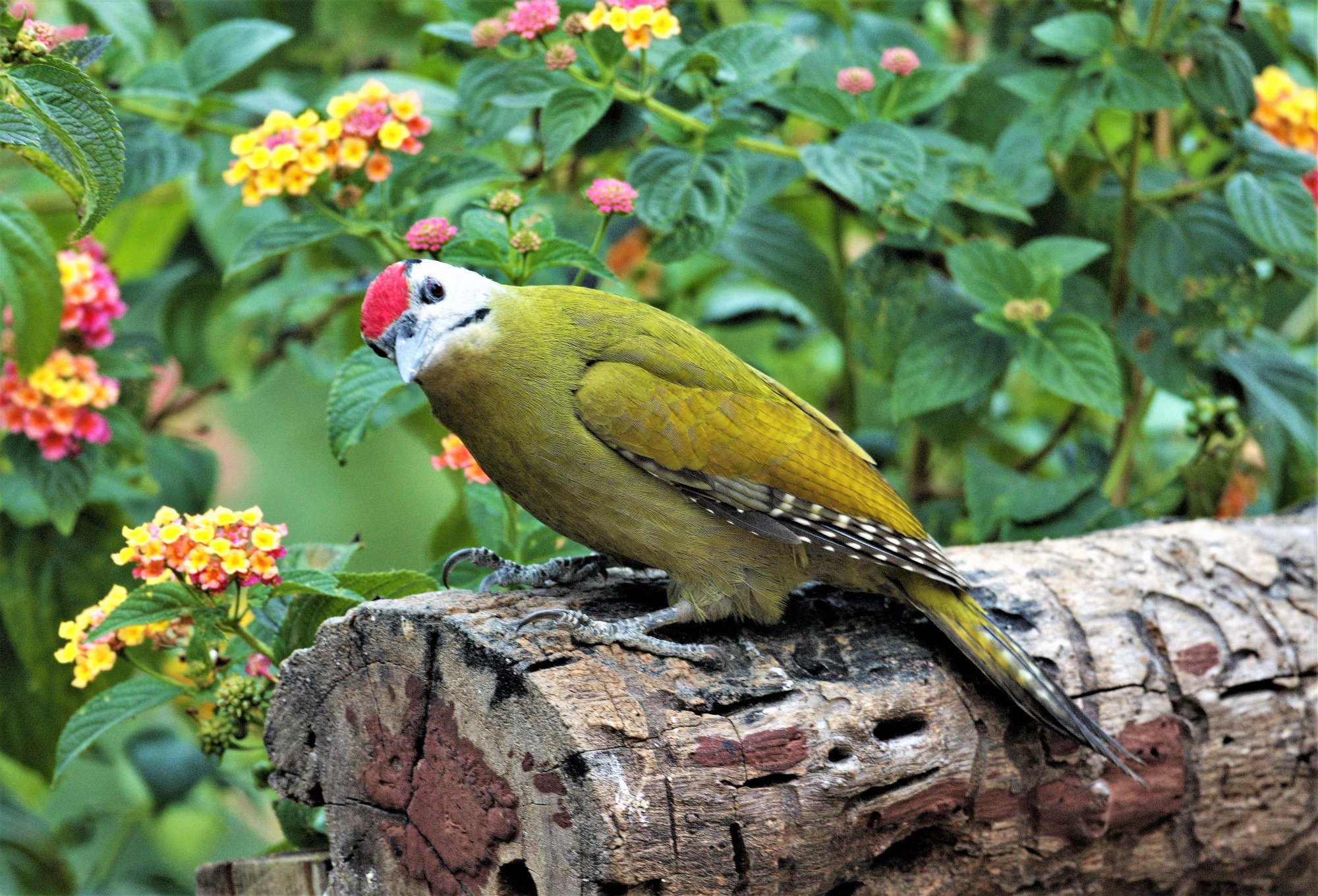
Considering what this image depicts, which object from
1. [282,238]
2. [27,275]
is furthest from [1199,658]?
[27,275]

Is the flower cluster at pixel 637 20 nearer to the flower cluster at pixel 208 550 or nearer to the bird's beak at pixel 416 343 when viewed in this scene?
the bird's beak at pixel 416 343

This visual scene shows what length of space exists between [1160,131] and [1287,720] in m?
2.06

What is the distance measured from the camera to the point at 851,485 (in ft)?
7.25

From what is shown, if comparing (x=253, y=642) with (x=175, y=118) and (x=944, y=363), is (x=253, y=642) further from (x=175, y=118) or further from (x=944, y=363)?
(x=944, y=363)

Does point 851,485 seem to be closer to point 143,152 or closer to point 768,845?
point 768,845

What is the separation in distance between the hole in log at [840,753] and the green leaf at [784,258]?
1479mm

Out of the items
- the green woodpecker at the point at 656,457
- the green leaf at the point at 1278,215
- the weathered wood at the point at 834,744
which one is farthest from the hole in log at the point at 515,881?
the green leaf at the point at 1278,215

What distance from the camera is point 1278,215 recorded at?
9.52ft

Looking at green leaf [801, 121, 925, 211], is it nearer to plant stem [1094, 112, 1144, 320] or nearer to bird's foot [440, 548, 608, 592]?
plant stem [1094, 112, 1144, 320]

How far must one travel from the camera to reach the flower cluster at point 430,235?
2295 millimetres

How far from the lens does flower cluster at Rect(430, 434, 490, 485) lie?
237 cm

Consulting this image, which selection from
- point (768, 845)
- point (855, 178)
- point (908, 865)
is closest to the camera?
point (768, 845)

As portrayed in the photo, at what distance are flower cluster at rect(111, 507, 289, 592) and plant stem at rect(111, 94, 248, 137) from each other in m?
1.34

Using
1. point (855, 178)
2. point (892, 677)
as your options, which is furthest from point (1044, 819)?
point (855, 178)
